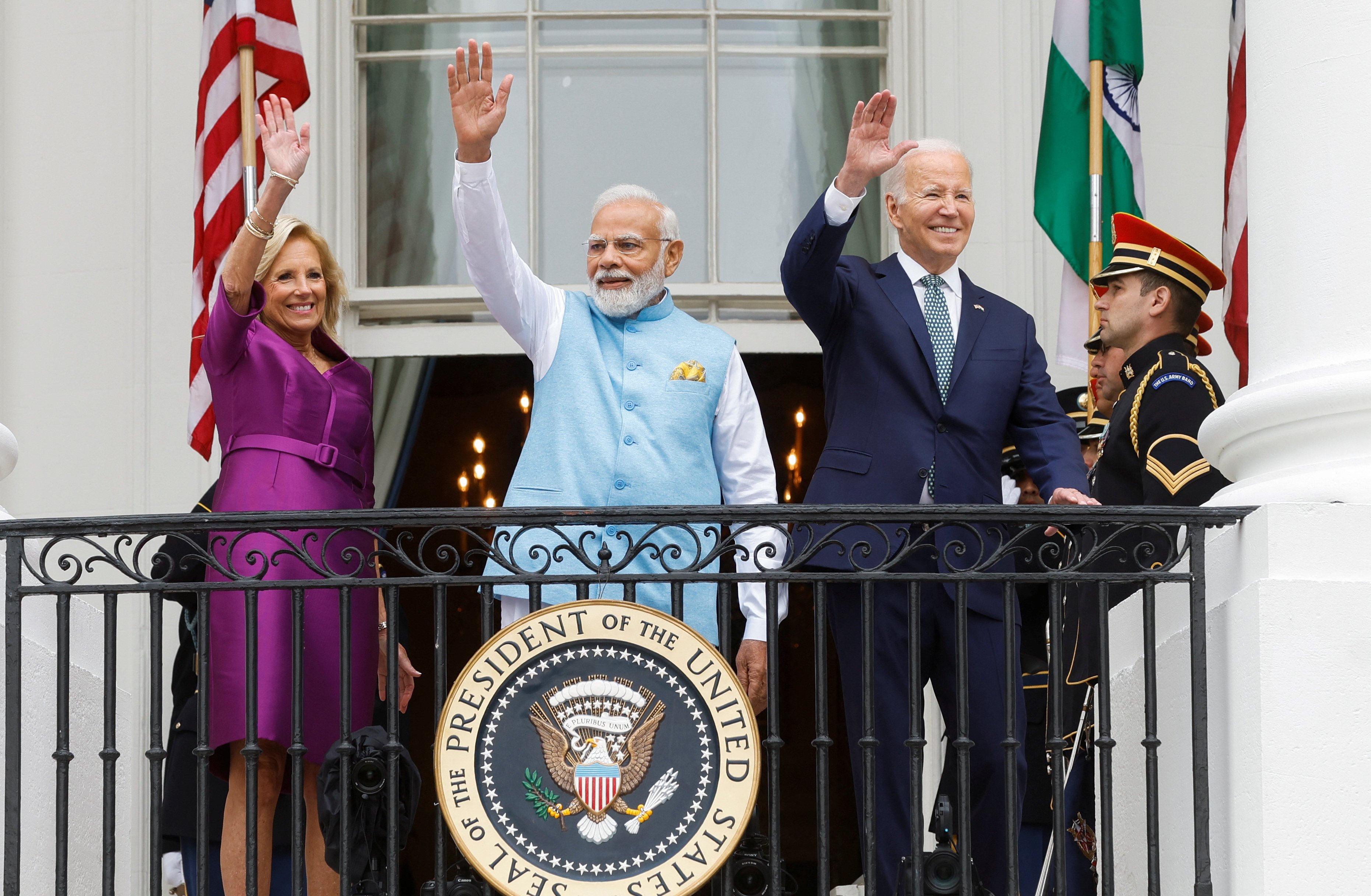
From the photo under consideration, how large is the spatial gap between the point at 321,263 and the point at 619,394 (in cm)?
84

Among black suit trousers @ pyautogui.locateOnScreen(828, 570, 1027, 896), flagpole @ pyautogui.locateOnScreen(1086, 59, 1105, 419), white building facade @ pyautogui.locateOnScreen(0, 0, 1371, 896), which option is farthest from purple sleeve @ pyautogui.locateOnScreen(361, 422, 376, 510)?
flagpole @ pyautogui.locateOnScreen(1086, 59, 1105, 419)

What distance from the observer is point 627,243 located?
201 inches

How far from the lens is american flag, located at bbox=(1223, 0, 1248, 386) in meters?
6.58

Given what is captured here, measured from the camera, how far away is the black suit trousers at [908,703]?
184 inches

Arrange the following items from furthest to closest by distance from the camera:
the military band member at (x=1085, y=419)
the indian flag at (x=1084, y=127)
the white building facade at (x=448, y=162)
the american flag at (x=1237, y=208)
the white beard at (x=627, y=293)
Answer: the white building facade at (x=448, y=162) → the indian flag at (x=1084, y=127) → the american flag at (x=1237, y=208) → the military band member at (x=1085, y=419) → the white beard at (x=627, y=293)

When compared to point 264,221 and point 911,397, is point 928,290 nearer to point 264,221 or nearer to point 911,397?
point 911,397

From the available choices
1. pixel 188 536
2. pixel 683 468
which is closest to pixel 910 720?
pixel 683 468

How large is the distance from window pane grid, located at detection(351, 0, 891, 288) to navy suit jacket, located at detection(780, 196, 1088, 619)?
2548mm

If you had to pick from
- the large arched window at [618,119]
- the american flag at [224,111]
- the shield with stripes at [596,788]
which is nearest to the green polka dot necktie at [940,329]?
the shield with stripes at [596,788]

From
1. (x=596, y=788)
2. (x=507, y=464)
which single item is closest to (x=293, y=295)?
(x=596, y=788)

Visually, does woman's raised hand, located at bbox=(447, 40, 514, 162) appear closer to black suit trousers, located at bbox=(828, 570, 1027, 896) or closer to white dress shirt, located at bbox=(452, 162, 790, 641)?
white dress shirt, located at bbox=(452, 162, 790, 641)

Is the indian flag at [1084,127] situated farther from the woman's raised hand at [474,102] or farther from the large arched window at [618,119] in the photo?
the woman's raised hand at [474,102]

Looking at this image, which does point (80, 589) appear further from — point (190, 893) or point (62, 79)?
point (62, 79)

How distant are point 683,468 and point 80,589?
1.45 m
